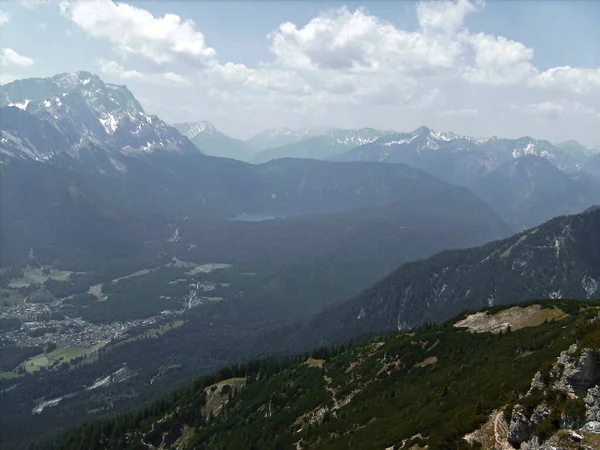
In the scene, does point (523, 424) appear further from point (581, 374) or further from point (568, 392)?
point (581, 374)

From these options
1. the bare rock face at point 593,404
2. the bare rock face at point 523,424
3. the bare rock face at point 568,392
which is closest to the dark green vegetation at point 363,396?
the bare rock face at point 593,404

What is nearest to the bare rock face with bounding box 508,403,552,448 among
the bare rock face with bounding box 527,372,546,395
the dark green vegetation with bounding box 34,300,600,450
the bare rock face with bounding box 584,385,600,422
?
the dark green vegetation with bounding box 34,300,600,450

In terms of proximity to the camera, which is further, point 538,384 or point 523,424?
point 538,384

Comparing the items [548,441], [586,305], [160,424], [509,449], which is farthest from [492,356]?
[160,424]

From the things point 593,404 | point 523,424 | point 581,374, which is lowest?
point 523,424

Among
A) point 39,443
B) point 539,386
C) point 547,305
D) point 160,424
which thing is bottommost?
point 39,443

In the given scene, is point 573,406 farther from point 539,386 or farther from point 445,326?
point 445,326

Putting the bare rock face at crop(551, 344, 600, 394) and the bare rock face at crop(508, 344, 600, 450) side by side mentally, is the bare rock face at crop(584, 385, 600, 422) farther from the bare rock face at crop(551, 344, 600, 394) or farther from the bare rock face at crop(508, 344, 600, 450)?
the bare rock face at crop(551, 344, 600, 394)

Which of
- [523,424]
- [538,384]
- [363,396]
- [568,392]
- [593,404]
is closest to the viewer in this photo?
[593,404]

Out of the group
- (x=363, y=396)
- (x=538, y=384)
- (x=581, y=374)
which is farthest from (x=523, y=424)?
(x=363, y=396)
